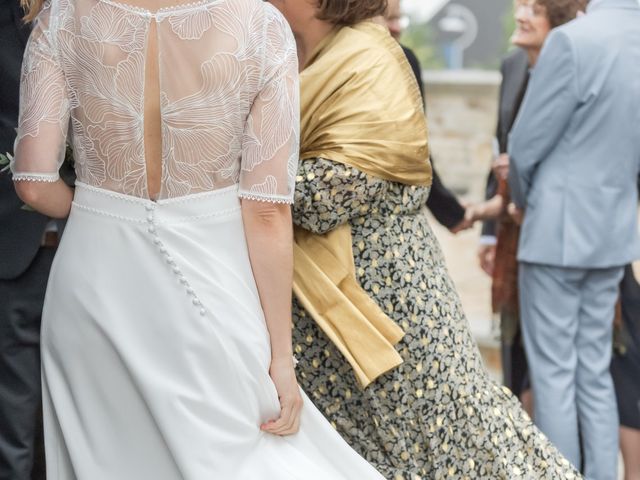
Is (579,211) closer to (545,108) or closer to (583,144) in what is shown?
(583,144)

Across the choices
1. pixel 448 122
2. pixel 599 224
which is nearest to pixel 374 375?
pixel 599 224

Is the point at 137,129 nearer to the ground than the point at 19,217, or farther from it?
farther from it

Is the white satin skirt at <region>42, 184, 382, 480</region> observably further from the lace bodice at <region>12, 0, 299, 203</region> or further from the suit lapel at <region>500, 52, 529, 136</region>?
the suit lapel at <region>500, 52, 529, 136</region>

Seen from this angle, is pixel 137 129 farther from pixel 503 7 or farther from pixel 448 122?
pixel 503 7

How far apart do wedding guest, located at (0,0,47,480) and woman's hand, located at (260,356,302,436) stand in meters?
0.82

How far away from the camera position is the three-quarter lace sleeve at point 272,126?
111 inches

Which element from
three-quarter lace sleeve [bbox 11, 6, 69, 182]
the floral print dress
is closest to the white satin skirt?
three-quarter lace sleeve [bbox 11, 6, 69, 182]

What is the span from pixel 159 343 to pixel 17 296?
0.77m

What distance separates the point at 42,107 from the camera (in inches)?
109

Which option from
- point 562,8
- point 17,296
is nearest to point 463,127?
point 562,8

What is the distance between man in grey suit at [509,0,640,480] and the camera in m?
4.57

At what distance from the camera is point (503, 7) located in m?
19.1

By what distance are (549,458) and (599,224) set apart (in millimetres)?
1235

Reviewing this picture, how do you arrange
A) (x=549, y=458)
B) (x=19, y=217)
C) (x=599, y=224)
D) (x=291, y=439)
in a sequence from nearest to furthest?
(x=291, y=439) → (x=19, y=217) → (x=549, y=458) → (x=599, y=224)
